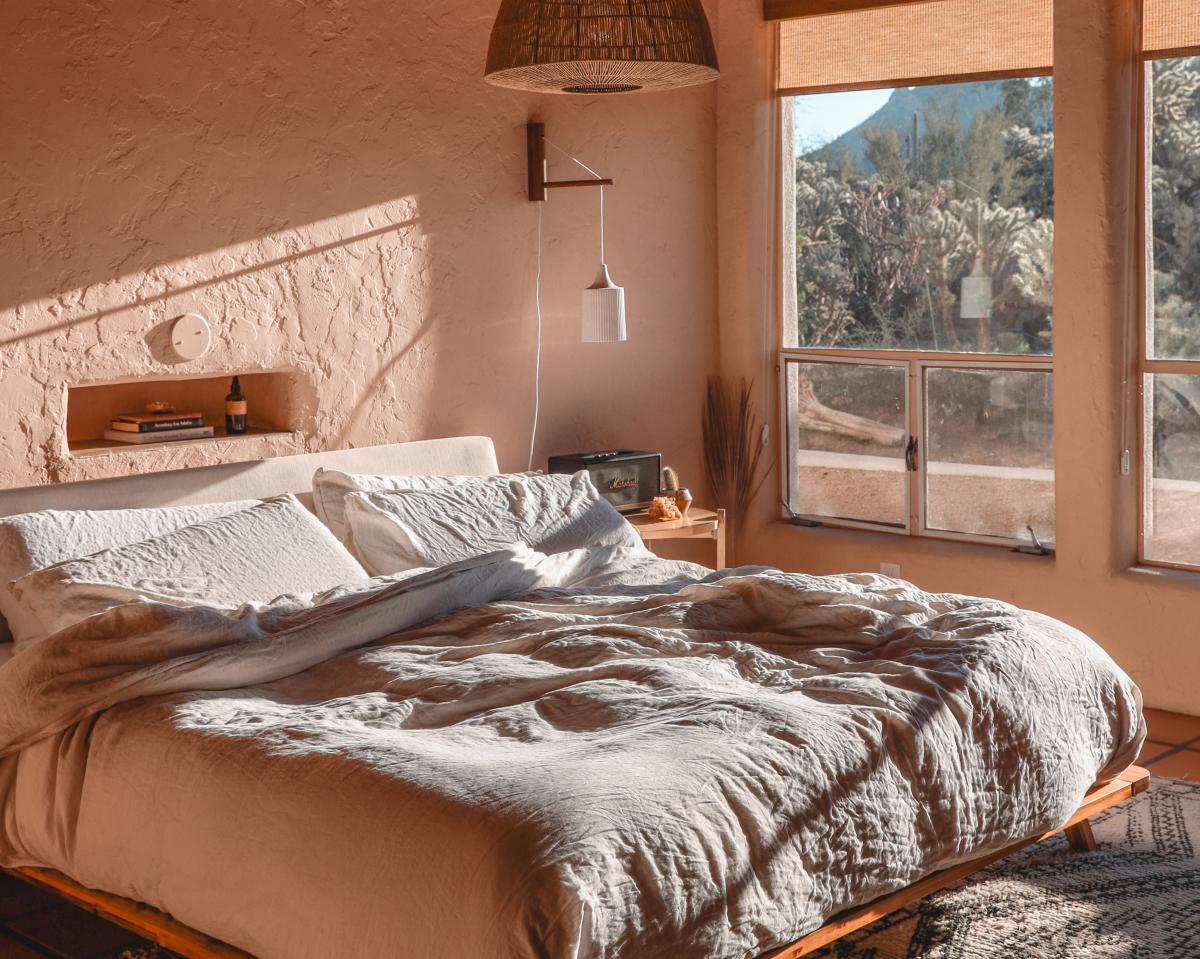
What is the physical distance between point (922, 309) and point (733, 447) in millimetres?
992

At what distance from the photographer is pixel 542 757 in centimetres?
265

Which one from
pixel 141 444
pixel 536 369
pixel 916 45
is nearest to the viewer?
pixel 141 444

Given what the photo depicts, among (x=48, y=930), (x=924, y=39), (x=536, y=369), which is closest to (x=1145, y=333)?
(x=924, y=39)

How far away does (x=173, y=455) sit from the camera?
14.4ft

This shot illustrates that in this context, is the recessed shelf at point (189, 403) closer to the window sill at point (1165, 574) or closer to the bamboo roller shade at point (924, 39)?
the bamboo roller shade at point (924, 39)

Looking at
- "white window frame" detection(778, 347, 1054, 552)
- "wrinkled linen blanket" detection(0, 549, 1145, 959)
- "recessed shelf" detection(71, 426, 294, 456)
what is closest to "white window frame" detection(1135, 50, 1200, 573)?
"white window frame" detection(778, 347, 1054, 552)

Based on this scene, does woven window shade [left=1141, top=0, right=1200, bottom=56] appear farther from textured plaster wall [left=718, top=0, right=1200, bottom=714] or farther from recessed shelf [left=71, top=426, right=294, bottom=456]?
recessed shelf [left=71, top=426, right=294, bottom=456]

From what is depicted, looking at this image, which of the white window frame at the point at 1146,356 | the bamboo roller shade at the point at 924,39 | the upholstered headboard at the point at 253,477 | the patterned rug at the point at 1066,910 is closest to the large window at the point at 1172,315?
the white window frame at the point at 1146,356

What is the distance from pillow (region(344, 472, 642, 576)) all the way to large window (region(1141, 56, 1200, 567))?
1939 mm

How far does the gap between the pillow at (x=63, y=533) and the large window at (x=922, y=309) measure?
2.95m

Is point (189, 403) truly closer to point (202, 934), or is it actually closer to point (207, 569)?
point (207, 569)

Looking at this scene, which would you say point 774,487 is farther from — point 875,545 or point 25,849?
point 25,849

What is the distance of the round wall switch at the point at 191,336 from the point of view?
4.37 meters

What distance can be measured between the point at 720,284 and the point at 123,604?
3563 mm
